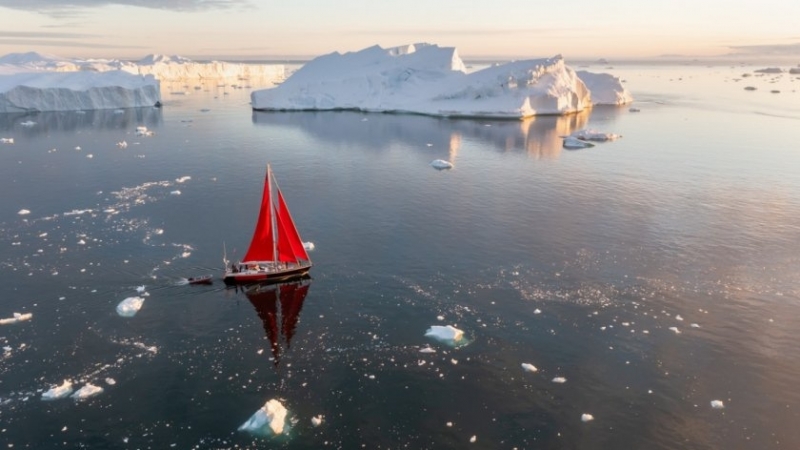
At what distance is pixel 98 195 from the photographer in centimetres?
3703

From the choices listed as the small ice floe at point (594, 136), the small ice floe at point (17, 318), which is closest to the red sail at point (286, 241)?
the small ice floe at point (17, 318)

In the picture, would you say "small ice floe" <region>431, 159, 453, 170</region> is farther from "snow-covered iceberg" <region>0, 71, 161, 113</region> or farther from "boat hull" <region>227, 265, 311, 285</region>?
"snow-covered iceberg" <region>0, 71, 161, 113</region>

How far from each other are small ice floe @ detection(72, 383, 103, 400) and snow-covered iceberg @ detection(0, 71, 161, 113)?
7718 cm

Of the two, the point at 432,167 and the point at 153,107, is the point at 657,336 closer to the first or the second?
the point at 432,167

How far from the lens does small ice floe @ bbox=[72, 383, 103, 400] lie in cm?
1684

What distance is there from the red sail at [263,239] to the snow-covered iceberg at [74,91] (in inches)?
2809

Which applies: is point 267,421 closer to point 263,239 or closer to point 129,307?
point 129,307

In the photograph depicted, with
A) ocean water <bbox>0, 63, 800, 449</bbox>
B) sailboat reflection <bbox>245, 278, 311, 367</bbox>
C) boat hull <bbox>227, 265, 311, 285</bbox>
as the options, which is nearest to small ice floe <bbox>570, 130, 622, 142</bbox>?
ocean water <bbox>0, 63, 800, 449</bbox>

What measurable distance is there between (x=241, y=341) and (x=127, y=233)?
13662 mm

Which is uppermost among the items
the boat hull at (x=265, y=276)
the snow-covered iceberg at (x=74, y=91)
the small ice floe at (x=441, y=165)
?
the snow-covered iceberg at (x=74, y=91)

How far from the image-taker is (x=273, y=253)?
25547mm

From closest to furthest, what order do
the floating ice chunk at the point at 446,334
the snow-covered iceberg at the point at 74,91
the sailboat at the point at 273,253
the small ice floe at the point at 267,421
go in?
the small ice floe at the point at 267,421 → the floating ice chunk at the point at 446,334 → the sailboat at the point at 273,253 → the snow-covered iceberg at the point at 74,91

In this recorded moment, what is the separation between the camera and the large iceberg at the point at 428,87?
7769 cm

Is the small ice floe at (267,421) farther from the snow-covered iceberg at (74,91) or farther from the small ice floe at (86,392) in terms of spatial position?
the snow-covered iceberg at (74,91)
